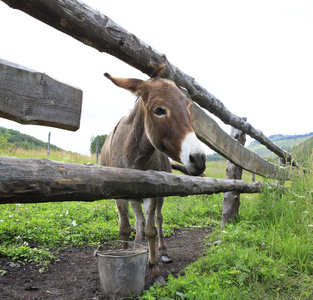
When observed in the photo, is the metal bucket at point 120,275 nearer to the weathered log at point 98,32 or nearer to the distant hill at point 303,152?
the weathered log at point 98,32

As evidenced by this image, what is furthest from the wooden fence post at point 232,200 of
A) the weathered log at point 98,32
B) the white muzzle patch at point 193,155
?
the white muzzle patch at point 193,155

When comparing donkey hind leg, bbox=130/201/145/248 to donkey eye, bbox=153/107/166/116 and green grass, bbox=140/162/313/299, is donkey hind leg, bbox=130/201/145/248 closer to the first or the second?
green grass, bbox=140/162/313/299

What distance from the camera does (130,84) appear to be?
2582 mm

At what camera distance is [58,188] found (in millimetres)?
1502

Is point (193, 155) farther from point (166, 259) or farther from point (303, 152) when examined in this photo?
point (303, 152)

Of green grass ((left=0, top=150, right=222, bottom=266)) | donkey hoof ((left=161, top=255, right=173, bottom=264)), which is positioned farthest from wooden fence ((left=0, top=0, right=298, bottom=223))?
green grass ((left=0, top=150, right=222, bottom=266))

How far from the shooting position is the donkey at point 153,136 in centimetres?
218

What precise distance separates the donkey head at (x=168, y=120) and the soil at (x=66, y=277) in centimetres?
146

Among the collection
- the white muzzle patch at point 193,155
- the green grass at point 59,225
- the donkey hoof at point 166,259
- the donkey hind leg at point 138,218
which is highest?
the white muzzle patch at point 193,155

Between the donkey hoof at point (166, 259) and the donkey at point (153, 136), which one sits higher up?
the donkey at point (153, 136)

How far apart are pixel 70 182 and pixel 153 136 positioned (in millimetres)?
1164

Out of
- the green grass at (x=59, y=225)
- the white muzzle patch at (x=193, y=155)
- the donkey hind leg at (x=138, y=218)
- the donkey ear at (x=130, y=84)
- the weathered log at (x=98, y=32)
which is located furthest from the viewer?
the donkey hind leg at (x=138, y=218)

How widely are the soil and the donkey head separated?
4.79ft

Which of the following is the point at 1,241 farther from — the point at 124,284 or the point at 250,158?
the point at 250,158
